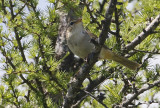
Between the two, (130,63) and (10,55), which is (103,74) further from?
(10,55)

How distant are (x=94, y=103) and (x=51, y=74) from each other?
3.61 ft

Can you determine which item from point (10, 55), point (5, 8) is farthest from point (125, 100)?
point (5, 8)

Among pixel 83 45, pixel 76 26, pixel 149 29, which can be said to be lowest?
pixel 149 29

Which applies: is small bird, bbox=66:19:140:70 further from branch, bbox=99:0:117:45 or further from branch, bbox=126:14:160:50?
branch, bbox=99:0:117:45

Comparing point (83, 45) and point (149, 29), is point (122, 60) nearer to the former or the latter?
point (83, 45)

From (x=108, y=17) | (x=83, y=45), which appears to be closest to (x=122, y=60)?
(x=83, y=45)

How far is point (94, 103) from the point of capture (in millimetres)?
3336

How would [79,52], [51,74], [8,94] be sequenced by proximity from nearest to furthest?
[51,74], [8,94], [79,52]

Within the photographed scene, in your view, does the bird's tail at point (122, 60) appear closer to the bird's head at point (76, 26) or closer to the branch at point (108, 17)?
the bird's head at point (76, 26)

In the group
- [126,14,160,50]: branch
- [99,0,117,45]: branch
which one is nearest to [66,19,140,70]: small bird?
[126,14,160,50]: branch

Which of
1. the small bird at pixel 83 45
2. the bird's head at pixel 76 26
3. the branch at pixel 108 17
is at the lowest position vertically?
the branch at pixel 108 17

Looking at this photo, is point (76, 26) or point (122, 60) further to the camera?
point (76, 26)

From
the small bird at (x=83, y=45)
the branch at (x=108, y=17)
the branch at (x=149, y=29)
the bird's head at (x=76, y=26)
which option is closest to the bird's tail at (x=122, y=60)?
the small bird at (x=83, y=45)

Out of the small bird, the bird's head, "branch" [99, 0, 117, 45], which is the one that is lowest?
"branch" [99, 0, 117, 45]
